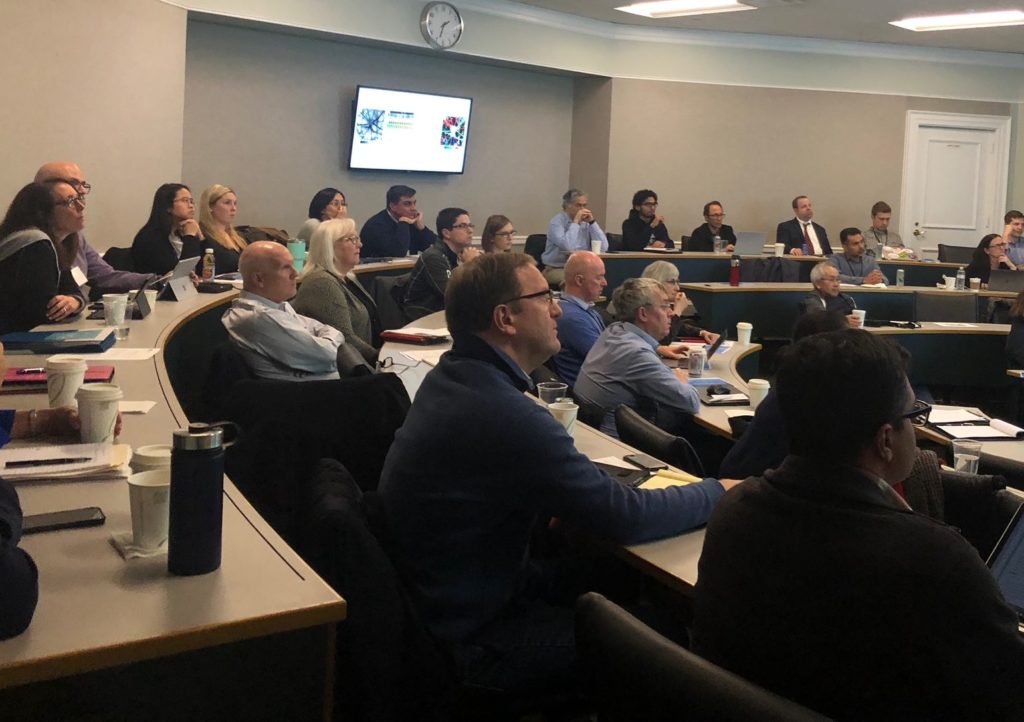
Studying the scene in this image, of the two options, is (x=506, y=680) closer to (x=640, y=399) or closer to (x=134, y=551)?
(x=134, y=551)

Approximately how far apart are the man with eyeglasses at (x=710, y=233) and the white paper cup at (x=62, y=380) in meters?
7.64

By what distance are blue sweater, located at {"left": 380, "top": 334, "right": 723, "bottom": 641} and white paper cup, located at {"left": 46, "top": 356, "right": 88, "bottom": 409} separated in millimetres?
904

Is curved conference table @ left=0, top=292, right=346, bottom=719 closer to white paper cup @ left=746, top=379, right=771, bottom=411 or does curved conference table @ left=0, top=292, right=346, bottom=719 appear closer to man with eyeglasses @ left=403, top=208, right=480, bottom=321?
white paper cup @ left=746, top=379, right=771, bottom=411

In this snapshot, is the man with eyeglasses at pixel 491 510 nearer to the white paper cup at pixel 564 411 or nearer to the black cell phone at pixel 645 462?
the black cell phone at pixel 645 462

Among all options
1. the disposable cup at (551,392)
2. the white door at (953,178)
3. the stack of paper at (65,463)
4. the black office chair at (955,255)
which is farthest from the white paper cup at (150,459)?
the white door at (953,178)

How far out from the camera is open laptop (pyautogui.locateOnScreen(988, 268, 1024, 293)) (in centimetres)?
750

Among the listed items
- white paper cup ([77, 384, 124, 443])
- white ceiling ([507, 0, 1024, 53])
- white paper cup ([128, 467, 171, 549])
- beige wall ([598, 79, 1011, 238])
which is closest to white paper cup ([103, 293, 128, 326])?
white paper cup ([77, 384, 124, 443])

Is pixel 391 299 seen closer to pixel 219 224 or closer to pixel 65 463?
pixel 219 224

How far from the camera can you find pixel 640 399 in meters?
3.62

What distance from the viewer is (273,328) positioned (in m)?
3.57

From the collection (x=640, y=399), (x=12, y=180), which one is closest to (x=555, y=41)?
(x=12, y=180)

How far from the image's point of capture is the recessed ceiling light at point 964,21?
870 centimetres

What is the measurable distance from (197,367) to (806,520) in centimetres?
381

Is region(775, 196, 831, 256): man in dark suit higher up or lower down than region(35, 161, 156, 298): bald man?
higher up
